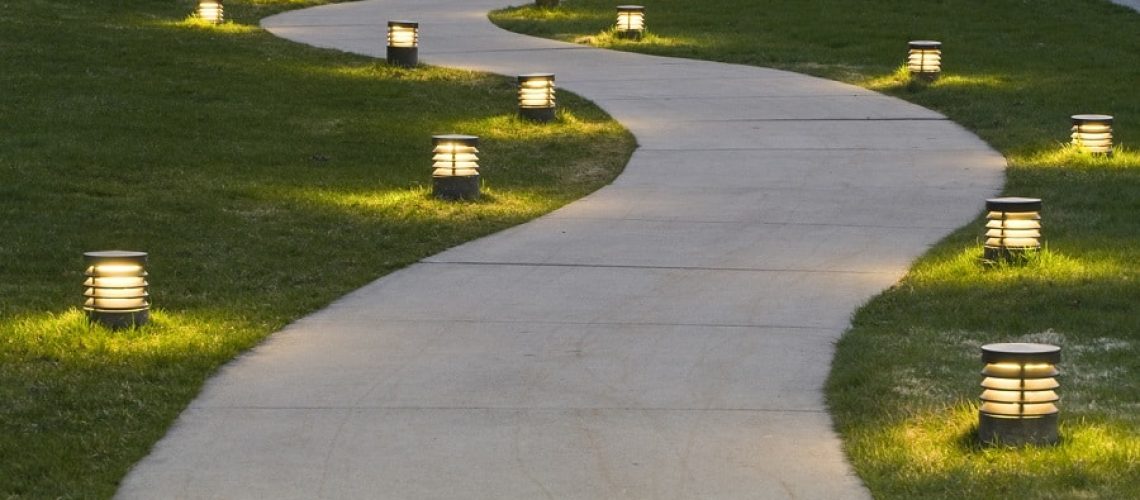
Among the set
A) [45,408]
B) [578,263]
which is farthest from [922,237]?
[45,408]

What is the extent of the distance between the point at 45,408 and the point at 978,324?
4408 mm

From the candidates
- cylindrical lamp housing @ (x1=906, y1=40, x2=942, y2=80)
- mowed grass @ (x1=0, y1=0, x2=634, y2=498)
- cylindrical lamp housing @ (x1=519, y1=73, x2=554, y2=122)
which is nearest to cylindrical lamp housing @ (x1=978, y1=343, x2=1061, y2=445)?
mowed grass @ (x1=0, y1=0, x2=634, y2=498)

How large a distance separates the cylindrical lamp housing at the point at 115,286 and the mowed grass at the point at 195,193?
0.28 feet

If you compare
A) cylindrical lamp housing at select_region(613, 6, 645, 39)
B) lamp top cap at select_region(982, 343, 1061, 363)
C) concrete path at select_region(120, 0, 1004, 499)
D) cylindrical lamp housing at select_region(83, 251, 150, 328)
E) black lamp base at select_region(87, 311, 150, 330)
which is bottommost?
concrete path at select_region(120, 0, 1004, 499)

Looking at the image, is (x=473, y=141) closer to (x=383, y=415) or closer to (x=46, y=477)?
(x=383, y=415)

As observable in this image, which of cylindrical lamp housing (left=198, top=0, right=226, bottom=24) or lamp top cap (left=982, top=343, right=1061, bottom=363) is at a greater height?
cylindrical lamp housing (left=198, top=0, right=226, bottom=24)

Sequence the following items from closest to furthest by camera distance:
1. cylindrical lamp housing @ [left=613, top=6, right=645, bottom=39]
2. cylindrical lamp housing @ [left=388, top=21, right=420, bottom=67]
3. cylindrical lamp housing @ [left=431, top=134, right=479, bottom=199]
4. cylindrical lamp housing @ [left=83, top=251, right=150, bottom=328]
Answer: cylindrical lamp housing @ [left=83, top=251, right=150, bottom=328], cylindrical lamp housing @ [left=431, top=134, right=479, bottom=199], cylindrical lamp housing @ [left=388, top=21, right=420, bottom=67], cylindrical lamp housing @ [left=613, top=6, right=645, bottom=39]

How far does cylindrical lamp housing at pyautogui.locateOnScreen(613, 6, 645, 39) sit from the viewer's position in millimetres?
24094

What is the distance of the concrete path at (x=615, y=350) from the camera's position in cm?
655

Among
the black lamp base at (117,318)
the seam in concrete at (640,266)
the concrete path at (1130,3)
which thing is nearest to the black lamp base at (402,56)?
Answer: the seam in concrete at (640,266)

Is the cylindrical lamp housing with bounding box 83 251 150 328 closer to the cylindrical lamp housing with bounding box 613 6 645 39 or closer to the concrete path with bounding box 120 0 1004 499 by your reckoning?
the concrete path with bounding box 120 0 1004 499

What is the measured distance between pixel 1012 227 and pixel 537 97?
716cm

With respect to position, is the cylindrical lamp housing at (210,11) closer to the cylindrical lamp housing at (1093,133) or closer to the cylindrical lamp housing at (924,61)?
the cylindrical lamp housing at (924,61)

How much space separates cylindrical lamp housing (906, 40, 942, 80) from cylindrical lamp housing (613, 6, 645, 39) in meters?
5.69
